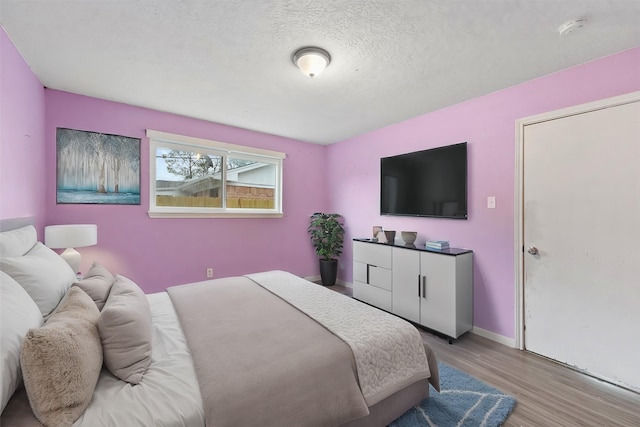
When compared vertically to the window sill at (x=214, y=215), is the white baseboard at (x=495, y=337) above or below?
below

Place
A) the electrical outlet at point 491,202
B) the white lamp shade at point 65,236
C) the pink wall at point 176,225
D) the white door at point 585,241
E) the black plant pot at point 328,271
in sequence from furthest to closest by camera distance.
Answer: the black plant pot at point 328,271 < the pink wall at point 176,225 < the electrical outlet at point 491,202 < the white lamp shade at point 65,236 < the white door at point 585,241

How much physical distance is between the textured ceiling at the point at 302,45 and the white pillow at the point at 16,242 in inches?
51.9

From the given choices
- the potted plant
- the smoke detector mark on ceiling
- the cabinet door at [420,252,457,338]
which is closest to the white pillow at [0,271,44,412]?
the cabinet door at [420,252,457,338]

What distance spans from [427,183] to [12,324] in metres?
3.27

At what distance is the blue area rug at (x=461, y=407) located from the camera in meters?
1.49

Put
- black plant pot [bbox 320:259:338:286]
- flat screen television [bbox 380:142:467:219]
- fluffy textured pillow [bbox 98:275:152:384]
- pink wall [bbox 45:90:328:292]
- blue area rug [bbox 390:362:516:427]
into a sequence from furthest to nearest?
black plant pot [bbox 320:259:338:286] < flat screen television [bbox 380:142:467:219] < pink wall [bbox 45:90:328:292] < blue area rug [bbox 390:362:516:427] < fluffy textured pillow [bbox 98:275:152:384]

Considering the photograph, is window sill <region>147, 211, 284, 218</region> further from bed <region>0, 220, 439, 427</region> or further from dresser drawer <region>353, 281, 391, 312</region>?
dresser drawer <region>353, 281, 391, 312</region>

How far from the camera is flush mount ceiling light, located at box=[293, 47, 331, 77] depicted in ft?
6.11

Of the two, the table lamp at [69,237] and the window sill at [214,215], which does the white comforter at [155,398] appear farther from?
the window sill at [214,215]

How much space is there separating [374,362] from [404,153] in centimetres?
267

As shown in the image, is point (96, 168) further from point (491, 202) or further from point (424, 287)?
point (491, 202)

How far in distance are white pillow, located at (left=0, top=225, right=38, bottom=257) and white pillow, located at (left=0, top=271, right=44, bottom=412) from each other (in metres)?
0.36

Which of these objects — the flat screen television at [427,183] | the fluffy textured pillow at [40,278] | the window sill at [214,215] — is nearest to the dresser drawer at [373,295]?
the flat screen television at [427,183]

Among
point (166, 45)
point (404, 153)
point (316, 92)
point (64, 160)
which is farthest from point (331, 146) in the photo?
point (64, 160)
